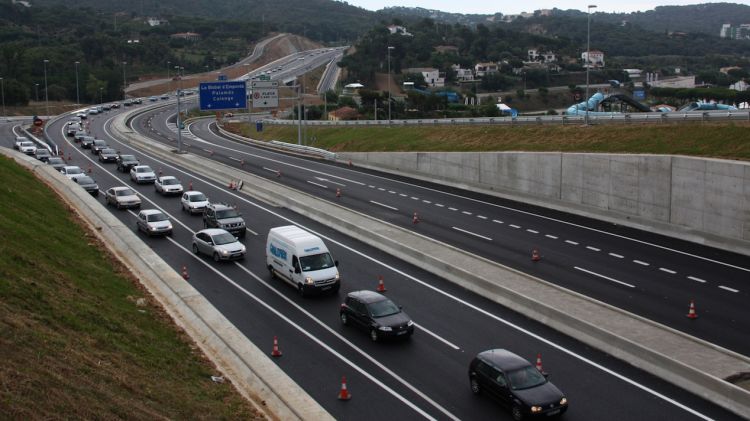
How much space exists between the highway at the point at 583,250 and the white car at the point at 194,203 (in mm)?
8323

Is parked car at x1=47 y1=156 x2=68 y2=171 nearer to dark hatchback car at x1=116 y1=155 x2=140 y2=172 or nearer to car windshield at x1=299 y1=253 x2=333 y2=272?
dark hatchback car at x1=116 y1=155 x2=140 y2=172

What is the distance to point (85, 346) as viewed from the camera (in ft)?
55.6

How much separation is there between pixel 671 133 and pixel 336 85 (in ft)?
420

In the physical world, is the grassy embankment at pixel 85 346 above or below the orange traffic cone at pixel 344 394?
above

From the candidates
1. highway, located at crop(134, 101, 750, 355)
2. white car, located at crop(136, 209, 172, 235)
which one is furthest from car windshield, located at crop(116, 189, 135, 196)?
highway, located at crop(134, 101, 750, 355)

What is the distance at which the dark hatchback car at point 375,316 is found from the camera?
71.1 ft

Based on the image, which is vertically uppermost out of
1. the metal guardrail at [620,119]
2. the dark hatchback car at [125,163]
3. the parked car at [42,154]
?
the metal guardrail at [620,119]

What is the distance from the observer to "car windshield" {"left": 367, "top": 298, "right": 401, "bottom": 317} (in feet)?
72.9

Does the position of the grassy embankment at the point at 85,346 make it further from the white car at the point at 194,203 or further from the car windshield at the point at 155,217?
the white car at the point at 194,203

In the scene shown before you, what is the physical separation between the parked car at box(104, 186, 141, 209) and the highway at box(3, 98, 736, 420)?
8099 millimetres

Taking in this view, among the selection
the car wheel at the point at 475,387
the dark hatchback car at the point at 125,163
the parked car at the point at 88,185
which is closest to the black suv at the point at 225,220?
the parked car at the point at 88,185

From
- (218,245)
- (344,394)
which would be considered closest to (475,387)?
(344,394)

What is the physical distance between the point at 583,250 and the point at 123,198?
2518 cm

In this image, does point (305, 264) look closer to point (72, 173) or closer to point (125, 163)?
point (72, 173)
